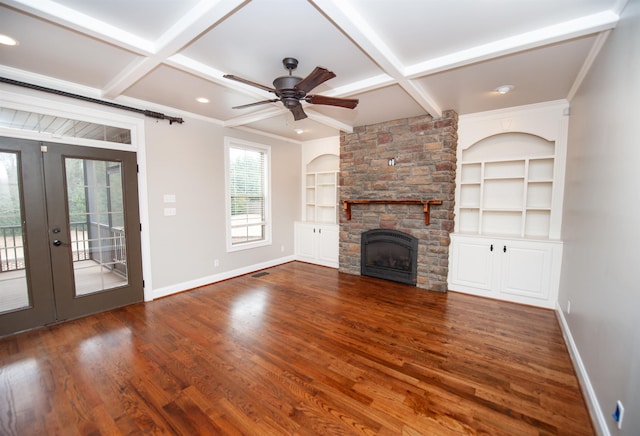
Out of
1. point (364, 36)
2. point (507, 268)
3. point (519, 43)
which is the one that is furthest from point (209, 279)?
point (519, 43)

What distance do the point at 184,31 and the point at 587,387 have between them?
3.92m

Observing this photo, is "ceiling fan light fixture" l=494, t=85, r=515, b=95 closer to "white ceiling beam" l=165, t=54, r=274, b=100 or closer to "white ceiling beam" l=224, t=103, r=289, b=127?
"white ceiling beam" l=224, t=103, r=289, b=127

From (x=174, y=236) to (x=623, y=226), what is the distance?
472 cm

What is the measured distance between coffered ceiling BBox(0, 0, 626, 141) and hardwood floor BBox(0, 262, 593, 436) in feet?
8.80

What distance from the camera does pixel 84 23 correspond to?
6.49 feet

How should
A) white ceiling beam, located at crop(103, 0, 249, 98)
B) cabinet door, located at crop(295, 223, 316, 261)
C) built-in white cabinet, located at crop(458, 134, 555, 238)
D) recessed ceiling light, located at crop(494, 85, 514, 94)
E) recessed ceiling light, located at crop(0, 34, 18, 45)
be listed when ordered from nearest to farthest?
white ceiling beam, located at crop(103, 0, 249, 98) < recessed ceiling light, located at crop(0, 34, 18, 45) < recessed ceiling light, located at crop(494, 85, 514, 94) < built-in white cabinet, located at crop(458, 134, 555, 238) < cabinet door, located at crop(295, 223, 316, 261)

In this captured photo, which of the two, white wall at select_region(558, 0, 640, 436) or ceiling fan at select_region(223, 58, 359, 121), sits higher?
ceiling fan at select_region(223, 58, 359, 121)

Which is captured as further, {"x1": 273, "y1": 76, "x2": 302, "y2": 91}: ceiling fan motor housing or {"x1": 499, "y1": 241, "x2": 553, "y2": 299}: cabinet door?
A: {"x1": 499, "y1": 241, "x2": 553, "y2": 299}: cabinet door

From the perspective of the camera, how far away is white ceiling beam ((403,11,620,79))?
1.94 m

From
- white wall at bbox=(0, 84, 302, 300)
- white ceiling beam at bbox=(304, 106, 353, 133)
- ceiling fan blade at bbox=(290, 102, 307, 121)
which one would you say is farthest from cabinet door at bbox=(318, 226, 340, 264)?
ceiling fan blade at bbox=(290, 102, 307, 121)

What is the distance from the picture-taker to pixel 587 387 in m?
1.93

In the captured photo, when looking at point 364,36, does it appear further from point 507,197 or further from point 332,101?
point 507,197

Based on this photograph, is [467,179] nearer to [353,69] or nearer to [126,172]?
[353,69]

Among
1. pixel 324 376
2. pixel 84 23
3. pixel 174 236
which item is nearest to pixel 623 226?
pixel 324 376
